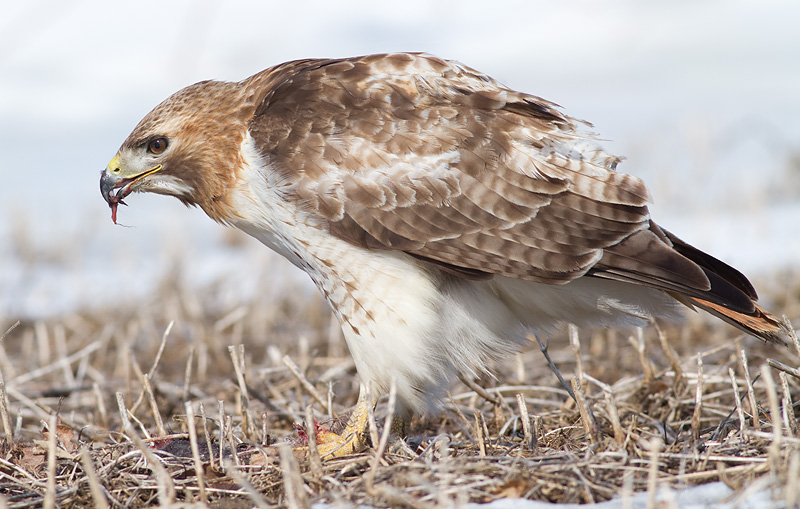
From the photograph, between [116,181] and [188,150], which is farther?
[116,181]

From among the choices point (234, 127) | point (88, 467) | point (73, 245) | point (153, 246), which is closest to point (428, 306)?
point (234, 127)

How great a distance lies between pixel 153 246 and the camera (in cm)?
1023

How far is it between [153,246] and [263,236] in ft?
23.4

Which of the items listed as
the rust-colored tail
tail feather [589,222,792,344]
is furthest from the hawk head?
the rust-colored tail

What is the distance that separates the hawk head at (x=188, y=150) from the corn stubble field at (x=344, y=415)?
642 millimetres

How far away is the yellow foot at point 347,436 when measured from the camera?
324cm

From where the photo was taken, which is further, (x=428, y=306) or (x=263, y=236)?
(x=263, y=236)

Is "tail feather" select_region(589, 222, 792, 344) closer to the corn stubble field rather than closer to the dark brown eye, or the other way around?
the corn stubble field

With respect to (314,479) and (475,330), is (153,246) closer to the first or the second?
(475,330)

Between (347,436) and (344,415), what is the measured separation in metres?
0.18

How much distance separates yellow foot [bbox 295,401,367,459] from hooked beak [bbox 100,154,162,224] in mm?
1353

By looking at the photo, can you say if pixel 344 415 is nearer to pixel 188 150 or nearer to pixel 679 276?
pixel 188 150

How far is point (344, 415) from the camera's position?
349 cm

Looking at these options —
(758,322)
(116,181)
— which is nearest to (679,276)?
(758,322)
